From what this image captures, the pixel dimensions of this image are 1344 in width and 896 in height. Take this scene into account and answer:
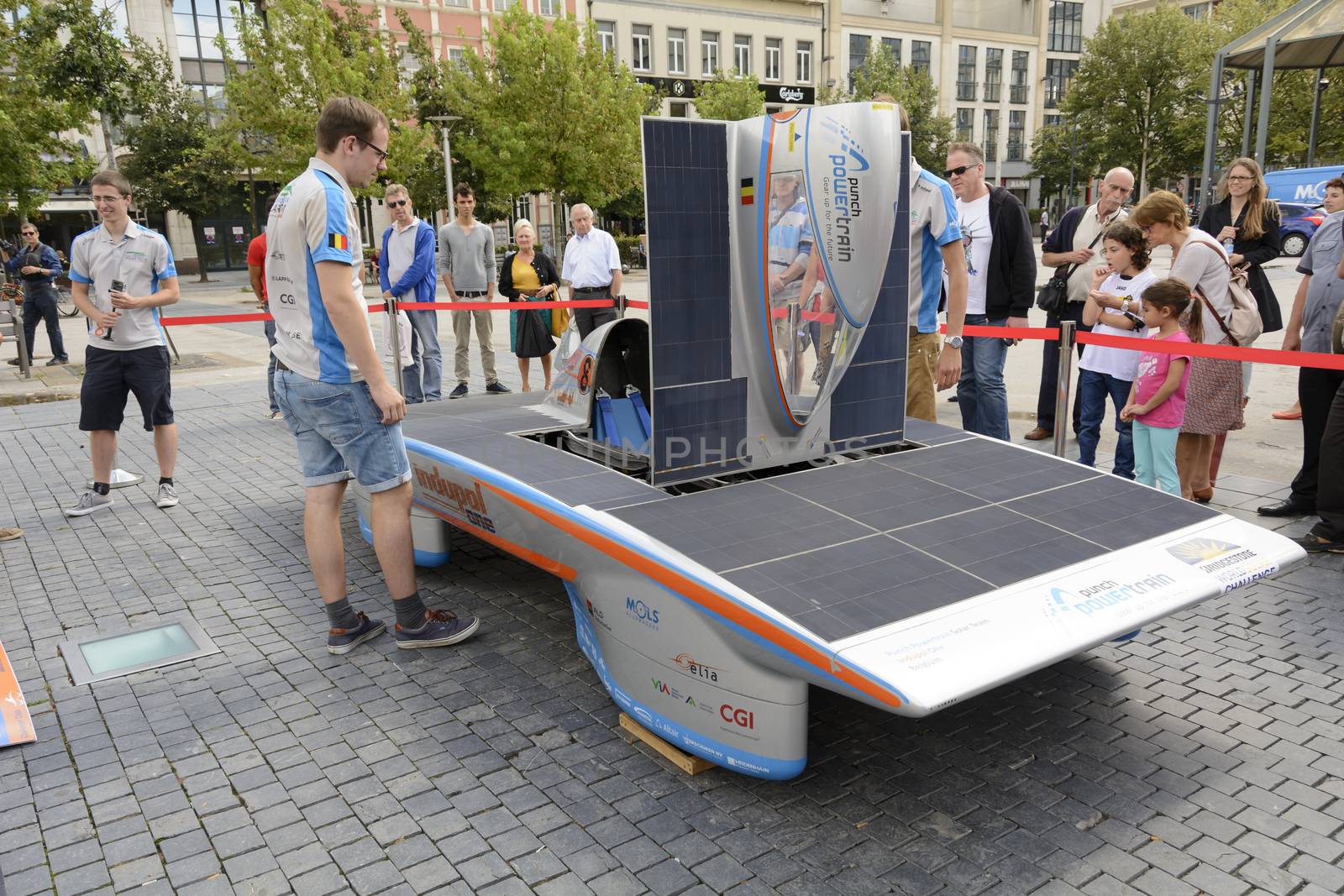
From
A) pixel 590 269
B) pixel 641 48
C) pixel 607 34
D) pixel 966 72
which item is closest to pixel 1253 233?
pixel 590 269

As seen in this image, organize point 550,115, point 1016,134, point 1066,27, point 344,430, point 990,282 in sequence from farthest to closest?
point 1066,27 → point 1016,134 → point 550,115 → point 990,282 → point 344,430

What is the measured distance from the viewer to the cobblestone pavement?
258 centimetres

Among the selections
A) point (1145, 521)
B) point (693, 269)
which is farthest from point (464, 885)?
point (1145, 521)

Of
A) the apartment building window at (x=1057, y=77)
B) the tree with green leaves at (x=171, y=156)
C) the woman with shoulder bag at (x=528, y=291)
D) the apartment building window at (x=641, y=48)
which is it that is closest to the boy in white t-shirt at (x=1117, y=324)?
the woman with shoulder bag at (x=528, y=291)

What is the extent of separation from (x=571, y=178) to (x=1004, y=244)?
25.7 metres

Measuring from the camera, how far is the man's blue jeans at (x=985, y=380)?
600cm

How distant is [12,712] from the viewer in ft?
11.3

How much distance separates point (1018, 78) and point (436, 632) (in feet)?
222

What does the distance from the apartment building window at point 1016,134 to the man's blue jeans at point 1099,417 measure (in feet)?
205

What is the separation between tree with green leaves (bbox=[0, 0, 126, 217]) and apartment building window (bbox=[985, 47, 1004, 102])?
5555 centimetres

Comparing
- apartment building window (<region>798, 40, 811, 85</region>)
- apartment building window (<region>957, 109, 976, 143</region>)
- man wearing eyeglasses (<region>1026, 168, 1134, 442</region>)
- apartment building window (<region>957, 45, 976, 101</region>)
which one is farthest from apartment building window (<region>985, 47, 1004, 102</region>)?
man wearing eyeglasses (<region>1026, 168, 1134, 442</region>)

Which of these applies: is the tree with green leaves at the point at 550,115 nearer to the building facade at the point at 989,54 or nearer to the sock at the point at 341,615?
the sock at the point at 341,615

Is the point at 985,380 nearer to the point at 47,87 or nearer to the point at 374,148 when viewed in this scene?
the point at 374,148

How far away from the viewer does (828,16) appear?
55.2 metres
